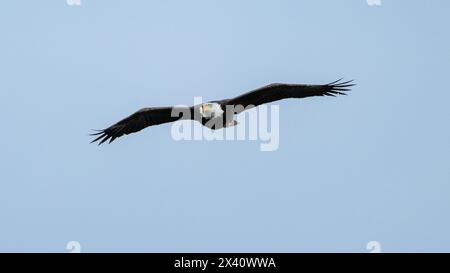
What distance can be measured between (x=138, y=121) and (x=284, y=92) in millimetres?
3314

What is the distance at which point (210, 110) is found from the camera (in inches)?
794

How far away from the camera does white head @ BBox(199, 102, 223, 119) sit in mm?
20188

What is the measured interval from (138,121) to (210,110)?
187 centimetres

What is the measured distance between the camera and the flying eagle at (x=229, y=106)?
20.2m

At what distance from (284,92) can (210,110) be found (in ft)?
5.43

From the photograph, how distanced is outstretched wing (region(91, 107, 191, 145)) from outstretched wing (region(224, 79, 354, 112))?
4.57ft

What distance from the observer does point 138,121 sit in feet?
69.3

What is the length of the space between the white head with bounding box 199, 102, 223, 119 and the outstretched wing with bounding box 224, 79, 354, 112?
0.81 feet

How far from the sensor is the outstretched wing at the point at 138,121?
2079 cm

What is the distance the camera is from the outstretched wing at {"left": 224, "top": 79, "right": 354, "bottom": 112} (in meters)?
20.2

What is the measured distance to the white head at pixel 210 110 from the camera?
20.2 meters
